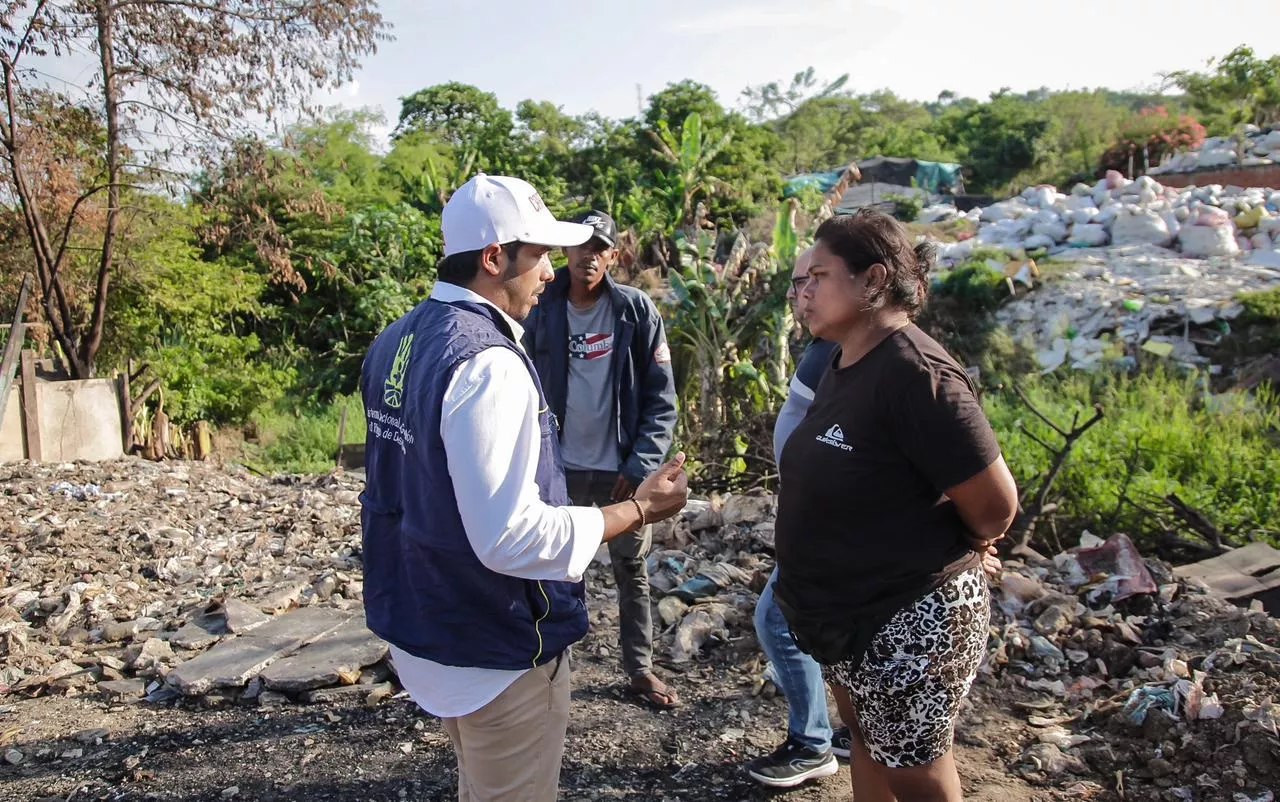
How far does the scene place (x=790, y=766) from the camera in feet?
10.5

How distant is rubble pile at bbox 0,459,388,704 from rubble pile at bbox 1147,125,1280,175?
77.2ft

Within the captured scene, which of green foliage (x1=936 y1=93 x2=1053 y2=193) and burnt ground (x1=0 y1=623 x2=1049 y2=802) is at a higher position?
green foliage (x1=936 y1=93 x2=1053 y2=193)

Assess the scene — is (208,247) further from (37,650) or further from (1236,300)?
(1236,300)

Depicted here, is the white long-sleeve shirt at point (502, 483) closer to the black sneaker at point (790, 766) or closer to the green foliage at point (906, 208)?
the black sneaker at point (790, 766)

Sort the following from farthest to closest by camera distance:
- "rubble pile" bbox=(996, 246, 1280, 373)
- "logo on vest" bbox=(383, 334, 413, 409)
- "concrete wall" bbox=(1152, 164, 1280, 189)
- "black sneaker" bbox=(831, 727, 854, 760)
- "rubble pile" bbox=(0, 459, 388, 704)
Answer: "concrete wall" bbox=(1152, 164, 1280, 189) → "rubble pile" bbox=(996, 246, 1280, 373) → "rubble pile" bbox=(0, 459, 388, 704) → "black sneaker" bbox=(831, 727, 854, 760) → "logo on vest" bbox=(383, 334, 413, 409)

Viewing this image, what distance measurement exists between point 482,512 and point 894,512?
96cm

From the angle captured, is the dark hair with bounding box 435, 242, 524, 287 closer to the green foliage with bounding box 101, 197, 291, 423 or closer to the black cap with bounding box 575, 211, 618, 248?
the black cap with bounding box 575, 211, 618, 248

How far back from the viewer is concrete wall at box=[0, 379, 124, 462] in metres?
9.04

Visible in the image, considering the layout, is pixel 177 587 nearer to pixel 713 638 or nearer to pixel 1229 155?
pixel 713 638

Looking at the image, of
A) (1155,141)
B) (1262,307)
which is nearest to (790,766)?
(1262,307)

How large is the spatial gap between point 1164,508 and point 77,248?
456 inches

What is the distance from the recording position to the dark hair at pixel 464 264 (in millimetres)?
1984

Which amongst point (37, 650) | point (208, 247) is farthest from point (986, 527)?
point (208, 247)

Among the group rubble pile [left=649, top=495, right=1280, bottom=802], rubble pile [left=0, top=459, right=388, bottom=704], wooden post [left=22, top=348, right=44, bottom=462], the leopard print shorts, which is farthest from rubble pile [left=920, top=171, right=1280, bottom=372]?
wooden post [left=22, top=348, right=44, bottom=462]
